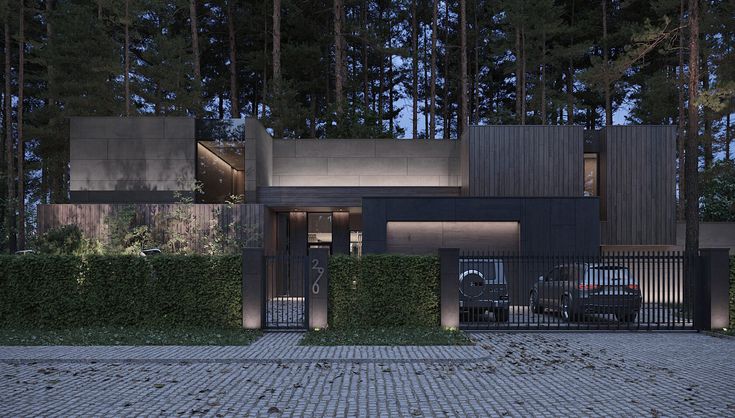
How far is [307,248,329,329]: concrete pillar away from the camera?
43.7ft

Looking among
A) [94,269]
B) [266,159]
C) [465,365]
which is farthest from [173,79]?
[465,365]

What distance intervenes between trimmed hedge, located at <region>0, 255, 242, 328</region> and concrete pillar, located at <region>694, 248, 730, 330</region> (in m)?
11.1

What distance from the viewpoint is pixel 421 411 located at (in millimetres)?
6703

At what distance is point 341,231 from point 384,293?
11705mm

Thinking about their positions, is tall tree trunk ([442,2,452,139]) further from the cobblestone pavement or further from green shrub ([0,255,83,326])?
the cobblestone pavement

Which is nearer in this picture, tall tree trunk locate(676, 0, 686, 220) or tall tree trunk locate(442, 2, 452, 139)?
tall tree trunk locate(676, 0, 686, 220)

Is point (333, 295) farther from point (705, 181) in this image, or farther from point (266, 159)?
point (705, 181)

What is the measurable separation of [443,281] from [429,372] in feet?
15.2

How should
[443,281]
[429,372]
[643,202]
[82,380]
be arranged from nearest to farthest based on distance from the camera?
[82,380] < [429,372] < [443,281] < [643,202]

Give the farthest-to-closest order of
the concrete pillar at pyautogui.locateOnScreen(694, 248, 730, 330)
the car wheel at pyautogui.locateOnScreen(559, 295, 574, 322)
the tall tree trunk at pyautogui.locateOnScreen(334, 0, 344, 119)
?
the tall tree trunk at pyautogui.locateOnScreen(334, 0, 344, 119)
the car wheel at pyautogui.locateOnScreen(559, 295, 574, 322)
the concrete pillar at pyautogui.locateOnScreen(694, 248, 730, 330)

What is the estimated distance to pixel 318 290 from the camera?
1332cm

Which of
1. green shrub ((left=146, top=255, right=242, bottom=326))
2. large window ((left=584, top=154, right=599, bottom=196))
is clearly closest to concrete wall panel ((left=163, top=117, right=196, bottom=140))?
green shrub ((left=146, top=255, right=242, bottom=326))

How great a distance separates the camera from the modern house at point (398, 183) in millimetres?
19641

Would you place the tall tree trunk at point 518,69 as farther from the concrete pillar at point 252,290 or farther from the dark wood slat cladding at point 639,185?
the concrete pillar at point 252,290
